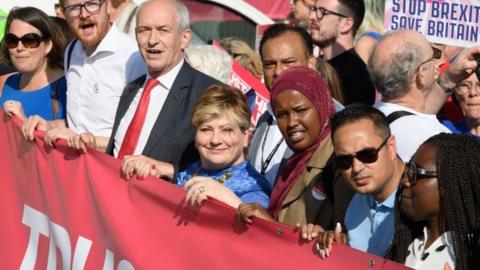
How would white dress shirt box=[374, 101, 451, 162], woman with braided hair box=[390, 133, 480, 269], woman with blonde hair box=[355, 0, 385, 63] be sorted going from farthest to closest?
woman with blonde hair box=[355, 0, 385, 63], white dress shirt box=[374, 101, 451, 162], woman with braided hair box=[390, 133, 480, 269]

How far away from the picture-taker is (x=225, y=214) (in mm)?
5000

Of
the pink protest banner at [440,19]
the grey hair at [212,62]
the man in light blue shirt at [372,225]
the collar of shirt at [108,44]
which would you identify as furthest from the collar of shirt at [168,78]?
the man in light blue shirt at [372,225]

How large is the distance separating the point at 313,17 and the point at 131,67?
154 centimetres

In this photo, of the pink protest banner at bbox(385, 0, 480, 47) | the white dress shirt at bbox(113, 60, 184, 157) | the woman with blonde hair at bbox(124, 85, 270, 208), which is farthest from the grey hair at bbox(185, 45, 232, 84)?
the woman with blonde hair at bbox(124, 85, 270, 208)

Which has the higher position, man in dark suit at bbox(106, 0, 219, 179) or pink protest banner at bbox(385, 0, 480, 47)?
pink protest banner at bbox(385, 0, 480, 47)

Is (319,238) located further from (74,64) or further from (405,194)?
(74,64)

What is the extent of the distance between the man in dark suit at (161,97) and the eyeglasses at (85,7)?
537 mm

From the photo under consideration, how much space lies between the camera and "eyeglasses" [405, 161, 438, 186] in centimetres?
425

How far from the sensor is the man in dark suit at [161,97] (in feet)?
20.0

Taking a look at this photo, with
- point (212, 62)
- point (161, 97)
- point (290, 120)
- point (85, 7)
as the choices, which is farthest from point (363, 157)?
point (212, 62)

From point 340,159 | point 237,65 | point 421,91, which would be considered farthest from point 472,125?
point 340,159

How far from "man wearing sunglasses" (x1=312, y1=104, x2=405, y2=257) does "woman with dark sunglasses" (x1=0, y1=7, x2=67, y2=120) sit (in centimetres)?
312

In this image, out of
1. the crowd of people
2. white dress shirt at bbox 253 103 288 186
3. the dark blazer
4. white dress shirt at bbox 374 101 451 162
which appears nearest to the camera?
the crowd of people

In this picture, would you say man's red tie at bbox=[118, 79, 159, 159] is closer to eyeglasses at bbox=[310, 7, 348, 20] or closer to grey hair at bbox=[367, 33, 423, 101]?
grey hair at bbox=[367, 33, 423, 101]
